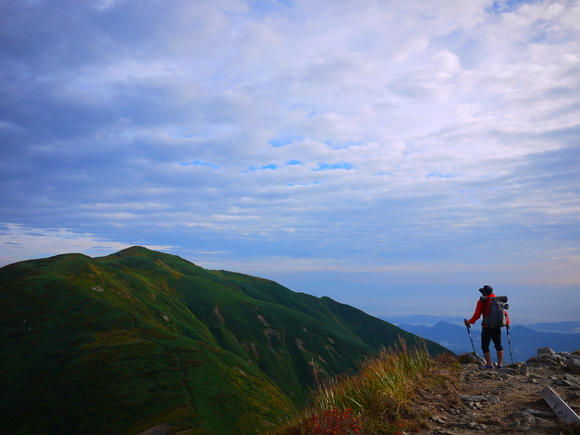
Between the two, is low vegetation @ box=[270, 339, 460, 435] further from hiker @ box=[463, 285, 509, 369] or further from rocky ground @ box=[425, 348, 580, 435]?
hiker @ box=[463, 285, 509, 369]

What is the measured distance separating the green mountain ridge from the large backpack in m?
12.9

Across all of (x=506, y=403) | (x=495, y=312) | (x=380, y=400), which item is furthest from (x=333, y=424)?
(x=495, y=312)

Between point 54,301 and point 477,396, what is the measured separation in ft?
328

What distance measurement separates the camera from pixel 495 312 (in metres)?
14.7

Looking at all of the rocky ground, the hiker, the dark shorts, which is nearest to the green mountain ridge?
the hiker

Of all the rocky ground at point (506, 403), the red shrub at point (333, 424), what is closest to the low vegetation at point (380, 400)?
the red shrub at point (333, 424)

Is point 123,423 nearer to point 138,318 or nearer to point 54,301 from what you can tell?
point 138,318

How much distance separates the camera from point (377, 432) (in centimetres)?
783

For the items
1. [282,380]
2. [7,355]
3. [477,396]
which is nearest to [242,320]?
[282,380]

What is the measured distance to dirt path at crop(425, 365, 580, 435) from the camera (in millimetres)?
7742

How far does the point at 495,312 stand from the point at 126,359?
70658mm

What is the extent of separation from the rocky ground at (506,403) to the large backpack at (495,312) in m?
1.83

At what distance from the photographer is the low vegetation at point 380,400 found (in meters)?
7.81

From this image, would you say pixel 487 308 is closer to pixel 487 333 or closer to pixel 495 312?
pixel 495 312
